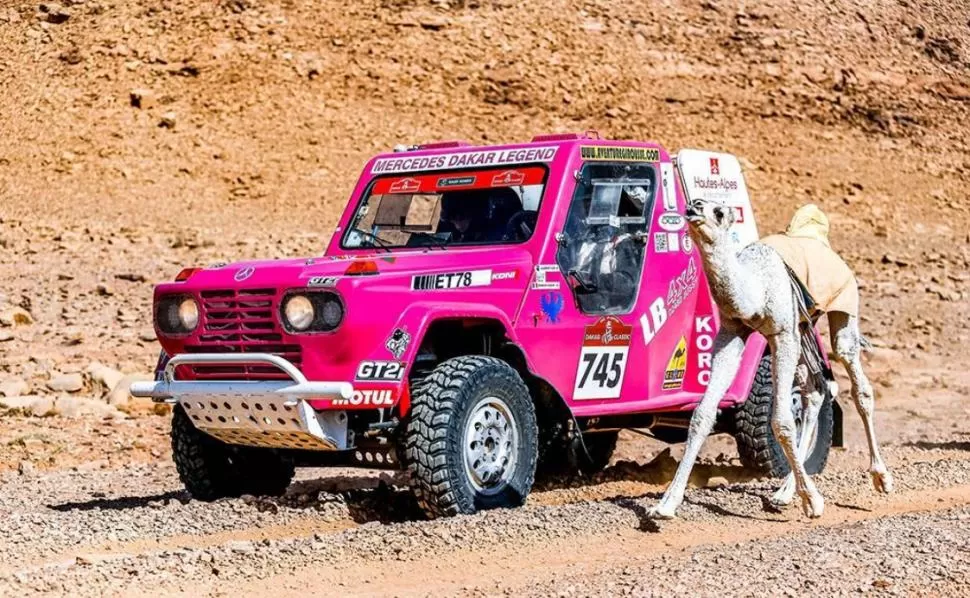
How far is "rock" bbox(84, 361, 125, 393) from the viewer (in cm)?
1744

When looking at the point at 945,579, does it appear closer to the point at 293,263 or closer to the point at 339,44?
the point at 293,263

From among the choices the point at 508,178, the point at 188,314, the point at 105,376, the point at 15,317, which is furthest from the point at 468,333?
the point at 15,317

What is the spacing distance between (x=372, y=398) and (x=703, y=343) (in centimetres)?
296

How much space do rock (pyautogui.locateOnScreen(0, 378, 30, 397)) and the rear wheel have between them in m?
7.51

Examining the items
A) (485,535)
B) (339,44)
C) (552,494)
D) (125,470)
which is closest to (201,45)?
(339,44)

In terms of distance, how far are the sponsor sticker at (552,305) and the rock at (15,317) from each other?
1333cm

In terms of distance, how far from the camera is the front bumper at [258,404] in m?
8.62

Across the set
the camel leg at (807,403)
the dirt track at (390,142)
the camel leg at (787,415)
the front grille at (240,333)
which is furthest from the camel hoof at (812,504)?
the front grille at (240,333)

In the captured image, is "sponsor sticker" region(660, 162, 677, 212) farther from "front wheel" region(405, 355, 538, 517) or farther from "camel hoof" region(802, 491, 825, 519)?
"camel hoof" region(802, 491, 825, 519)

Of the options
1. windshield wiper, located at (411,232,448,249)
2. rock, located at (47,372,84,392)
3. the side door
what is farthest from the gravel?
rock, located at (47,372,84,392)

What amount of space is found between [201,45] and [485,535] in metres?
25.8

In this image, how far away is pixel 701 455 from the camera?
13797 mm

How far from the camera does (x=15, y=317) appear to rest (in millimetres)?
21672

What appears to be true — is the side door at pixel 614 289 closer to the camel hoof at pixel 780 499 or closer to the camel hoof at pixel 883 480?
the camel hoof at pixel 780 499
